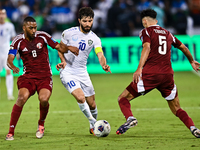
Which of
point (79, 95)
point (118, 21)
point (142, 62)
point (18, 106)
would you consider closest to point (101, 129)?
point (79, 95)

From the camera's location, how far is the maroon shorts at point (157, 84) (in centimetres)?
575

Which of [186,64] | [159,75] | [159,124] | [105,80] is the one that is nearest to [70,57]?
[159,75]

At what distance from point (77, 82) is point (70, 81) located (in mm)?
120

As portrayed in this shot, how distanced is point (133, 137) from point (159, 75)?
3.41ft

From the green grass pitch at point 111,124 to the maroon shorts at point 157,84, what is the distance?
0.68 m

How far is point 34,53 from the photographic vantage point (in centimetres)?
619

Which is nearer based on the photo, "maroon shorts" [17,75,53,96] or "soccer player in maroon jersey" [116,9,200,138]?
"soccer player in maroon jersey" [116,9,200,138]

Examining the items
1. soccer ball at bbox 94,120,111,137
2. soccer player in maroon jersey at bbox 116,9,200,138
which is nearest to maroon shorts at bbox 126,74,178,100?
soccer player in maroon jersey at bbox 116,9,200,138

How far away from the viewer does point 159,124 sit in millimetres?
6910

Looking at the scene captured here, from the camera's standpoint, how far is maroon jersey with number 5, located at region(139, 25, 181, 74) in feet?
18.8

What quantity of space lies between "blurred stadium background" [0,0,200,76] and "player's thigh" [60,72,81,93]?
26.5ft

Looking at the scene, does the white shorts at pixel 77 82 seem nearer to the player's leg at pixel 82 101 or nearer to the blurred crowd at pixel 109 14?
the player's leg at pixel 82 101

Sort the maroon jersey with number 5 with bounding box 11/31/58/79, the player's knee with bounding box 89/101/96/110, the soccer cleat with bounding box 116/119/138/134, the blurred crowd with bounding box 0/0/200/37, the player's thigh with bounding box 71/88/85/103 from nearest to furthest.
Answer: the soccer cleat with bounding box 116/119/138/134, the player's thigh with bounding box 71/88/85/103, the maroon jersey with number 5 with bounding box 11/31/58/79, the player's knee with bounding box 89/101/96/110, the blurred crowd with bounding box 0/0/200/37

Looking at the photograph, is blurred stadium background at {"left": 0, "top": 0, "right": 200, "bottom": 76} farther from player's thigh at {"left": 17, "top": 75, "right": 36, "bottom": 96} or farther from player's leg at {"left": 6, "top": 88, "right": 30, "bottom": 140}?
player's leg at {"left": 6, "top": 88, "right": 30, "bottom": 140}
